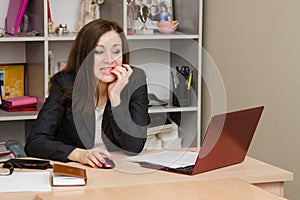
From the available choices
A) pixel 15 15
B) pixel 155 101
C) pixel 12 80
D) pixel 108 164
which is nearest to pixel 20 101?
pixel 12 80

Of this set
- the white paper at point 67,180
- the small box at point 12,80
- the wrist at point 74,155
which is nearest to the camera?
the white paper at point 67,180

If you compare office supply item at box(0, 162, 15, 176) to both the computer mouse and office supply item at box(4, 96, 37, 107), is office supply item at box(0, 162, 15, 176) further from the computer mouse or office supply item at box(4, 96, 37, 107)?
office supply item at box(4, 96, 37, 107)

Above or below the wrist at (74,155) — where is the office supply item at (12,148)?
below

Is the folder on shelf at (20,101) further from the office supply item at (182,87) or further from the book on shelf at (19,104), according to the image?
the office supply item at (182,87)

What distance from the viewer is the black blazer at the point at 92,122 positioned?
2.67 meters

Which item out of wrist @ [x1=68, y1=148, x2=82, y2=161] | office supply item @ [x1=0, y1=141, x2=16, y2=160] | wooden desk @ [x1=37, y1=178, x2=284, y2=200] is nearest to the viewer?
wooden desk @ [x1=37, y1=178, x2=284, y2=200]

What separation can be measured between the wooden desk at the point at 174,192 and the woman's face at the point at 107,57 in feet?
2.43

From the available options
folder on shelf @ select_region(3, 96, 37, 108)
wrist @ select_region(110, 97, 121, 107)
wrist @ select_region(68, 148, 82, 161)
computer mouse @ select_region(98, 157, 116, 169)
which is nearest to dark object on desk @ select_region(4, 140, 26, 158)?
folder on shelf @ select_region(3, 96, 37, 108)

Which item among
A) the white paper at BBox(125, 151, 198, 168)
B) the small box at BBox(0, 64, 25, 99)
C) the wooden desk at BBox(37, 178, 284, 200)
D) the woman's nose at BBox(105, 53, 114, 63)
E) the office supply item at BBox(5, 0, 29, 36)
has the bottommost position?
the wooden desk at BBox(37, 178, 284, 200)

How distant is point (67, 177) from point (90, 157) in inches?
10.8

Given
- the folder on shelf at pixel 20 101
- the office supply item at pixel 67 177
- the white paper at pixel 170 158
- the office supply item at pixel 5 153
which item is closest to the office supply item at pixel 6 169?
the office supply item at pixel 67 177

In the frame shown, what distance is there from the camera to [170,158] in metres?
2.43

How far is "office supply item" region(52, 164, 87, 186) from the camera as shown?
205cm

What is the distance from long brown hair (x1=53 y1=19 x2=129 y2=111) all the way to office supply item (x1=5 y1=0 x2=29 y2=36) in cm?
91
